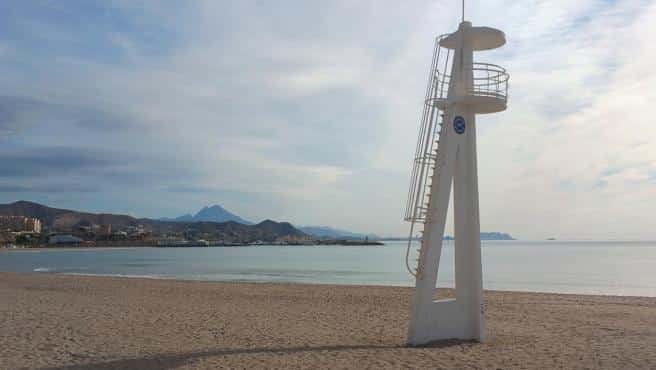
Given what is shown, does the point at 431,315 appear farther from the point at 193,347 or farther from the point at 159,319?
the point at 159,319

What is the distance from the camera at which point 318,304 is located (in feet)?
58.2

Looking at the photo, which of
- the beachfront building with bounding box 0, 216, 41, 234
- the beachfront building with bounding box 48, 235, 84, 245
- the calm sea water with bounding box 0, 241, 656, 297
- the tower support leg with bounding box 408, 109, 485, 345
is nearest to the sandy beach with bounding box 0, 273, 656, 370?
the tower support leg with bounding box 408, 109, 485, 345

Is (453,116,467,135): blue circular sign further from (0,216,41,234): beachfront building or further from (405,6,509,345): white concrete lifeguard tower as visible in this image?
(0,216,41,234): beachfront building

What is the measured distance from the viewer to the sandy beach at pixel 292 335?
346 inches

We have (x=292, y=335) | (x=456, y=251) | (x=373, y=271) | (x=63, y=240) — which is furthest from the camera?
(x=63, y=240)

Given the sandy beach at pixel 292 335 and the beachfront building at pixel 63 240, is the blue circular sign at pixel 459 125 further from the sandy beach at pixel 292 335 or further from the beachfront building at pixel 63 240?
the beachfront building at pixel 63 240

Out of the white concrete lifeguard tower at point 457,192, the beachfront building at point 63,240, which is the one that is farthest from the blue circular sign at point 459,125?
the beachfront building at point 63,240

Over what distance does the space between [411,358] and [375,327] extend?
13.2 ft

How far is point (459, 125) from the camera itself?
10.1 m

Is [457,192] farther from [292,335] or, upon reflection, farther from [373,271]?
[373,271]

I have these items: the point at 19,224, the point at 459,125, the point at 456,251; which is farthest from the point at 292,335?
the point at 19,224

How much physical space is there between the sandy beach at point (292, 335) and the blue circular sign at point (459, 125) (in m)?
3.82

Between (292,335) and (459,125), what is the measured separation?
538 cm

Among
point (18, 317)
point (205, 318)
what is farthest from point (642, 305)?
point (18, 317)
